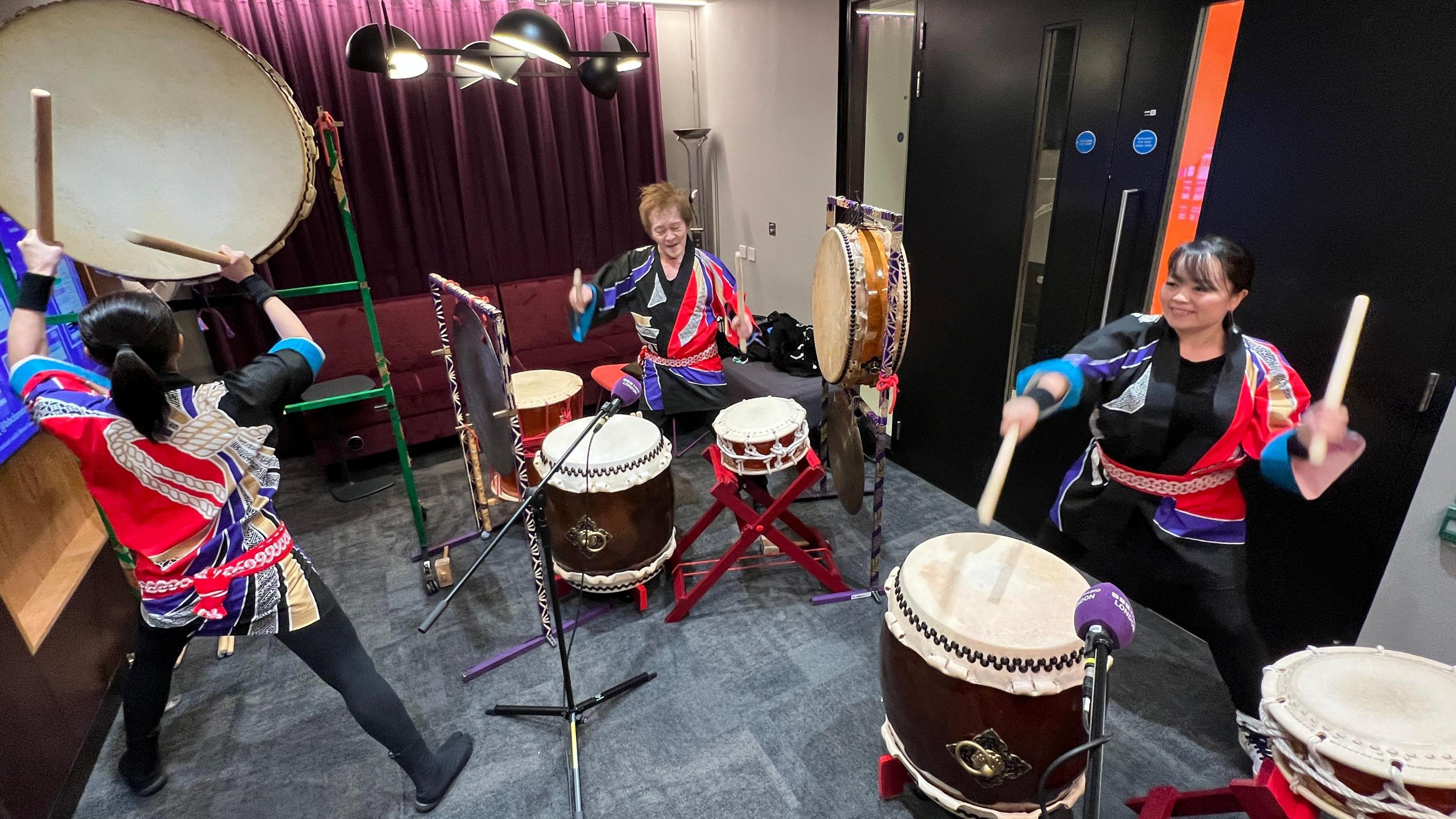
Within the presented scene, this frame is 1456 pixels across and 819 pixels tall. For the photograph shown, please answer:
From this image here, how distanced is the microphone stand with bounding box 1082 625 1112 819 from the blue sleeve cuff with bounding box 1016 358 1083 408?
89 centimetres

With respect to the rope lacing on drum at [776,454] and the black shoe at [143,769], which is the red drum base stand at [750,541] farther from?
the black shoe at [143,769]

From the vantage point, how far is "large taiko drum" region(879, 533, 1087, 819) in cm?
131

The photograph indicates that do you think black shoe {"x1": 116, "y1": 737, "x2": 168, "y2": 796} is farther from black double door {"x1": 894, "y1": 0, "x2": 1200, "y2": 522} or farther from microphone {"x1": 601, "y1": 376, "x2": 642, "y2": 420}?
black double door {"x1": 894, "y1": 0, "x2": 1200, "y2": 522}

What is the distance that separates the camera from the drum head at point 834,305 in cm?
212

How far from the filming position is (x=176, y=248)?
156cm

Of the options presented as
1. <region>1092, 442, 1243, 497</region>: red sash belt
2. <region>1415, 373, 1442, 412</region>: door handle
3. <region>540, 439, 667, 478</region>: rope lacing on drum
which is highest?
<region>1415, 373, 1442, 412</region>: door handle

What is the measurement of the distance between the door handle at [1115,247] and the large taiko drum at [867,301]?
0.77 meters

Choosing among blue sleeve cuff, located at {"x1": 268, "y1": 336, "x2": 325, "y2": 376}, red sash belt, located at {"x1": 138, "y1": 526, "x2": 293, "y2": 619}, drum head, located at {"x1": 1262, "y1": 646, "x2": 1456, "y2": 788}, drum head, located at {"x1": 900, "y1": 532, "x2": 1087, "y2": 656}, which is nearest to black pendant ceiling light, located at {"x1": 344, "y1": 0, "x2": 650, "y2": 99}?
blue sleeve cuff, located at {"x1": 268, "y1": 336, "x2": 325, "y2": 376}

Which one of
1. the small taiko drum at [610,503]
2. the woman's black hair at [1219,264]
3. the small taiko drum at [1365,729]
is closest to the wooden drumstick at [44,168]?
the small taiko drum at [610,503]

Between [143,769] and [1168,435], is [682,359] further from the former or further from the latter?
[143,769]

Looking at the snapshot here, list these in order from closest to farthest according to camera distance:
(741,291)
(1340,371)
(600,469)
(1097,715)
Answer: (1097,715)
(1340,371)
(600,469)
(741,291)

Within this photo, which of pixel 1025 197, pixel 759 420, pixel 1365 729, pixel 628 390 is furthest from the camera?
pixel 628 390

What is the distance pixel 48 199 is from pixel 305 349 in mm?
540

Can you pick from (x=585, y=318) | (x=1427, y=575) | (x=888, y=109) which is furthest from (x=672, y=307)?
(x=1427, y=575)
